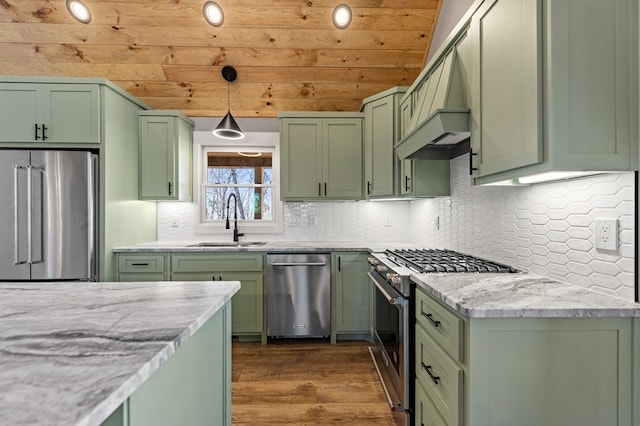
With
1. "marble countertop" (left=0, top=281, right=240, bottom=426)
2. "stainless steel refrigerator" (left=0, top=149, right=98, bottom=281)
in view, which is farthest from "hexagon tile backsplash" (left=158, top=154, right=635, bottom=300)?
→ "marble countertop" (left=0, top=281, right=240, bottom=426)

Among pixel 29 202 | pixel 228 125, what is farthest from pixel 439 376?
pixel 29 202

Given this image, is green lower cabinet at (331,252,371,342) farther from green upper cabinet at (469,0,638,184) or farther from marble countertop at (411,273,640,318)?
green upper cabinet at (469,0,638,184)

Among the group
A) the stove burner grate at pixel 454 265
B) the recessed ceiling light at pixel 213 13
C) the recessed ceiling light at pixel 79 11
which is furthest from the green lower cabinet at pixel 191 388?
the recessed ceiling light at pixel 79 11

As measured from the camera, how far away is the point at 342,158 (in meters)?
3.34

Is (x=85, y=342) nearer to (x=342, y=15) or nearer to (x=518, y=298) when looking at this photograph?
(x=518, y=298)

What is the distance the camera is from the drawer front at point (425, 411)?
1.41m

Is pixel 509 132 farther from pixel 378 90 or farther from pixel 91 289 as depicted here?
pixel 378 90

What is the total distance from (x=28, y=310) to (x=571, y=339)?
1.86m

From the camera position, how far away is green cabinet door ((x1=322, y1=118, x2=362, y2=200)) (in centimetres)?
333

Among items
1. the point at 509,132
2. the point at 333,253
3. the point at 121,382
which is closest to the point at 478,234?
the point at 509,132

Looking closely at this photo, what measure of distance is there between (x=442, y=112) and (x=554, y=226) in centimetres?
79

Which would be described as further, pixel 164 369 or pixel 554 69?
pixel 554 69

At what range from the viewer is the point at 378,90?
3453mm

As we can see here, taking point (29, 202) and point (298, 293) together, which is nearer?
point (29, 202)
